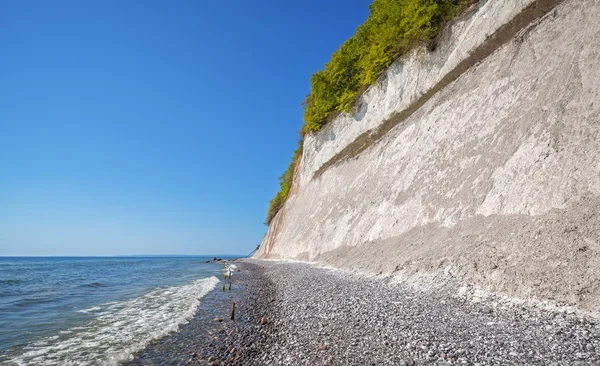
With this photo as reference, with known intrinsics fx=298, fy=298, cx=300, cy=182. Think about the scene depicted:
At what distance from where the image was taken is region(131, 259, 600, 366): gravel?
19.0 feet

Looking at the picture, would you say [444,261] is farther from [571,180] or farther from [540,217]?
[571,180]

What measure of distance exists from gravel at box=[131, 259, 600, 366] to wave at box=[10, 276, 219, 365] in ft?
2.63

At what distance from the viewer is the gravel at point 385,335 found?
5797mm

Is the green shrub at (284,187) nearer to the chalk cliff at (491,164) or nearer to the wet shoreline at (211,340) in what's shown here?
the chalk cliff at (491,164)

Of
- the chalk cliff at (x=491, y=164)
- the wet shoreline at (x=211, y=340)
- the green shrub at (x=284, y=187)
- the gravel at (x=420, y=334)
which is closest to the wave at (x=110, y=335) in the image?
the wet shoreline at (x=211, y=340)

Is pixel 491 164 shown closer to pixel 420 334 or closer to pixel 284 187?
pixel 420 334

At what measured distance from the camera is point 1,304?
17.0 m

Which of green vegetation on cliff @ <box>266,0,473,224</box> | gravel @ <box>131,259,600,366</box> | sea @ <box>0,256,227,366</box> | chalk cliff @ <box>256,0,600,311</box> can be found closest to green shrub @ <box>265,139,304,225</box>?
green vegetation on cliff @ <box>266,0,473,224</box>

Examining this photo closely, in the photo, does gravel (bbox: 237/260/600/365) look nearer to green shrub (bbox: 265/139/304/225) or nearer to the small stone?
the small stone

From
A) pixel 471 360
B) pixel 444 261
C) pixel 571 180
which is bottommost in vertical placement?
pixel 471 360

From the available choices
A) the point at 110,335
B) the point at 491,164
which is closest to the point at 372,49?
the point at 491,164

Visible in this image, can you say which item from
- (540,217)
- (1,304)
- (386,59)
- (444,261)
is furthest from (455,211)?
(1,304)

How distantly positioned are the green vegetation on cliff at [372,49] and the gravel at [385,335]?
19.1 metres

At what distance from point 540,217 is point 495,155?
4.19 metres
